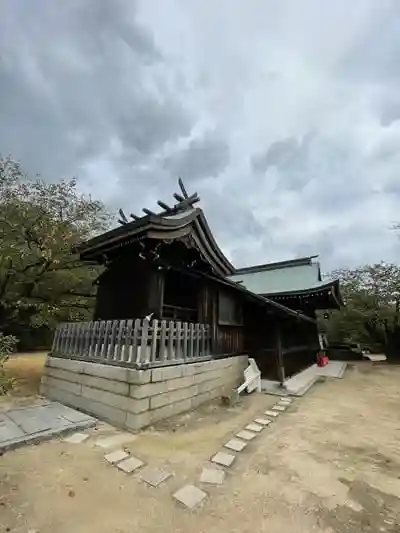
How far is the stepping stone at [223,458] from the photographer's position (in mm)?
3603

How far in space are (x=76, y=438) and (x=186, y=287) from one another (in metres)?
5.08

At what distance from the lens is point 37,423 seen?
4621mm

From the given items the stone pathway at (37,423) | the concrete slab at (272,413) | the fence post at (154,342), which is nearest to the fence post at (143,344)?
the fence post at (154,342)

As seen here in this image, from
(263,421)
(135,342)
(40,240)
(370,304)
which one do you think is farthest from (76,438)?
(370,304)

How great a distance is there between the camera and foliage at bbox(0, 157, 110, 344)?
823 cm

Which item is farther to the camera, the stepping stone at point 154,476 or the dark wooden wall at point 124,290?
the dark wooden wall at point 124,290

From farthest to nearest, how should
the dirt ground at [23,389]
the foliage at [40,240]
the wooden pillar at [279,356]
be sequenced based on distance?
1. the wooden pillar at [279,356]
2. the foliage at [40,240]
3. the dirt ground at [23,389]

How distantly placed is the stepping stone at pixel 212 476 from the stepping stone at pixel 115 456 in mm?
1066

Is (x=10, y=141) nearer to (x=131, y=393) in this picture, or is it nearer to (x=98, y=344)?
(x=98, y=344)

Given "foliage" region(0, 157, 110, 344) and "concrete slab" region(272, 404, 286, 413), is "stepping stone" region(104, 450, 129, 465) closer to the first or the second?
"concrete slab" region(272, 404, 286, 413)

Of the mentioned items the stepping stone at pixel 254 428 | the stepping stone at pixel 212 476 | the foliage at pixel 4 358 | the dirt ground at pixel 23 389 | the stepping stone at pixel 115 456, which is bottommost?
the stepping stone at pixel 254 428

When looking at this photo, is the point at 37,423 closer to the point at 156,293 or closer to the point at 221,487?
the point at 156,293

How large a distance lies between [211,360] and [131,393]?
2.71 meters

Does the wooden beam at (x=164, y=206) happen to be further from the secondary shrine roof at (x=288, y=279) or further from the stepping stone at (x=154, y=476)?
the secondary shrine roof at (x=288, y=279)
